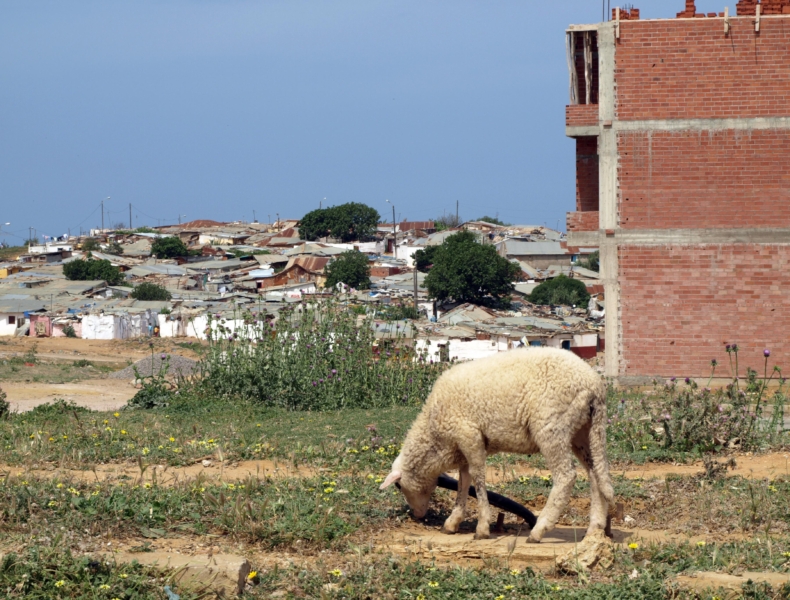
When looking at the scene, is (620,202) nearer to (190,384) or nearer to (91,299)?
(190,384)

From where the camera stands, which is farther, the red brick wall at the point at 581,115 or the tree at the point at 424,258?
the tree at the point at 424,258

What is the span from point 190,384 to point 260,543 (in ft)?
26.6

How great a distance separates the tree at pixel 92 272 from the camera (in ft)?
198

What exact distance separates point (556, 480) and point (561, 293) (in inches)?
2006

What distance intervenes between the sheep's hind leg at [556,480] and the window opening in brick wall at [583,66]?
14.0 meters

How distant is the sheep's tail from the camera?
674cm

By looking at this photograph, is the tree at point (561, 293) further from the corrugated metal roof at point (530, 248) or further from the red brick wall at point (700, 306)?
the red brick wall at point (700, 306)

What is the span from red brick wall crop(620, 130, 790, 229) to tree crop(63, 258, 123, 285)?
46.5 m

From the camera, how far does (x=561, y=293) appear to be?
56750mm

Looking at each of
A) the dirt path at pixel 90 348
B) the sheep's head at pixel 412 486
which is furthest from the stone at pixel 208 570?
the dirt path at pixel 90 348

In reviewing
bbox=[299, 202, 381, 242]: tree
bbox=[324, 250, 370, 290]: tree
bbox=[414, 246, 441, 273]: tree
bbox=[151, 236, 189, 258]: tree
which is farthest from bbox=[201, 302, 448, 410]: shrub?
bbox=[299, 202, 381, 242]: tree

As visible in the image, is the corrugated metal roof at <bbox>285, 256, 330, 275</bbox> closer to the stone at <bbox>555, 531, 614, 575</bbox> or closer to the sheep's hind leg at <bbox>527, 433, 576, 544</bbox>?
the sheep's hind leg at <bbox>527, 433, 576, 544</bbox>

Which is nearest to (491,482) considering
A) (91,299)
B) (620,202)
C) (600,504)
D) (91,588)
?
(600,504)

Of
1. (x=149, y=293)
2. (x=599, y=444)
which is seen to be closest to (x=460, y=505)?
(x=599, y=444)
